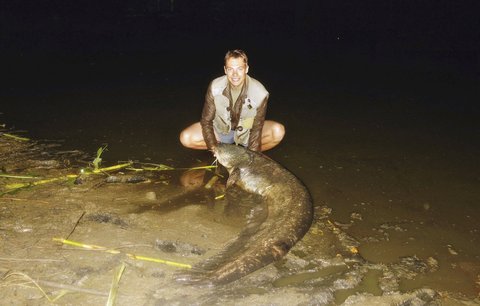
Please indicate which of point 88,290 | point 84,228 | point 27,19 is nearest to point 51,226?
point 84,228

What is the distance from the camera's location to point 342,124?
6996mm

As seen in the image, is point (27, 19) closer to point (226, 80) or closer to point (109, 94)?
point (109, 94)

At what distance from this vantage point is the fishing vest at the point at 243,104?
476 cm

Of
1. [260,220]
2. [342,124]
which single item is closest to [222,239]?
[260,220]

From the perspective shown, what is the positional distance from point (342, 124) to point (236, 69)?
3170 mm

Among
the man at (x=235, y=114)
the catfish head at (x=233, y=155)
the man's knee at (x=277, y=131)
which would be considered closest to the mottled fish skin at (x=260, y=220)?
the catfish head at (x=233, y=155)

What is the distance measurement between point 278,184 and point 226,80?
1428 mm

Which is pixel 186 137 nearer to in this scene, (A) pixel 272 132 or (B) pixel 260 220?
(A) pixel 272 132

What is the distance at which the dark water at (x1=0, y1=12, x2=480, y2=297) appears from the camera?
3920mm

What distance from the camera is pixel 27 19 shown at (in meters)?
19.4

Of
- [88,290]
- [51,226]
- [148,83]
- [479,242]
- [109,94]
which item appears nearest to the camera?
[88,290]

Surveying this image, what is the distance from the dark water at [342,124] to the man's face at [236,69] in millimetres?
1289

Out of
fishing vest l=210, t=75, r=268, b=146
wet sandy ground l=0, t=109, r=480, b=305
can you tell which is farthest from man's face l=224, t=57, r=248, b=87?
wet sandy ground l=0, t=109, r=480, b=305

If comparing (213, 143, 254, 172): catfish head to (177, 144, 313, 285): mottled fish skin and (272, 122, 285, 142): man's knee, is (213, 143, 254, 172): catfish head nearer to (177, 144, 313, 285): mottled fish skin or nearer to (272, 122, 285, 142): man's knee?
(177, 144, 313, 285): mottled fish skin
